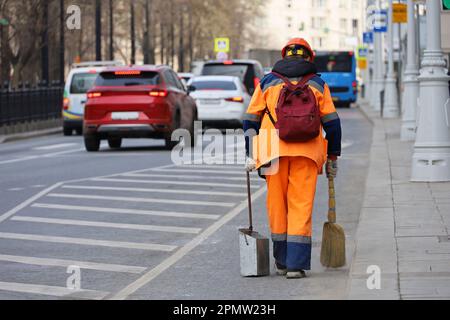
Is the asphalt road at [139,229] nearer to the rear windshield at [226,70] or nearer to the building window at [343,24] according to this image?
the rear windshield at [226,70]

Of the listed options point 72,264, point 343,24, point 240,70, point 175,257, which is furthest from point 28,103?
point 343,24

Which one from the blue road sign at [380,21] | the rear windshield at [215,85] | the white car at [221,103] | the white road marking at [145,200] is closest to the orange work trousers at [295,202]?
the white road marking at [145,200]

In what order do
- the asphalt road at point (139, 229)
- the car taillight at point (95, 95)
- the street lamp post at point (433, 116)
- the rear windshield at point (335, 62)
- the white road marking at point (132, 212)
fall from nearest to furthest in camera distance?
the asphalt road at point (139, 229) < the white road marking at point (132, 212) < the street lamp post at point (433, 116) < the car taillight at point (95, 95) < the rear windshield at point (335, 62)

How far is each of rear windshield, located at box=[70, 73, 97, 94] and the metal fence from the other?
5.97 ft

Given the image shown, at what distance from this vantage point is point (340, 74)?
2714 inches

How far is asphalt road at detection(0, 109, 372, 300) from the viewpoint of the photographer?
9867 millimetres

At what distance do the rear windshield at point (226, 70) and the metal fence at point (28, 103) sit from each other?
5145 mm

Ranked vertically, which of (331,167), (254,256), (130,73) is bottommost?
(254,256)

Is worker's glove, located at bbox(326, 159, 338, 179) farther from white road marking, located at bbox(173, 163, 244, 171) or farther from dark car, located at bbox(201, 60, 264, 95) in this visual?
dark car, located at bbox(201, 60, 264, 95)

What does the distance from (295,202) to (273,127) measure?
0.55m

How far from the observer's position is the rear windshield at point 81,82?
1527 inches

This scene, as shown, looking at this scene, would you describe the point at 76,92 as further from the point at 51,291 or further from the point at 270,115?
the point at 51,291

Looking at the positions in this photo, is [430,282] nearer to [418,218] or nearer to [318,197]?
[418,218]
